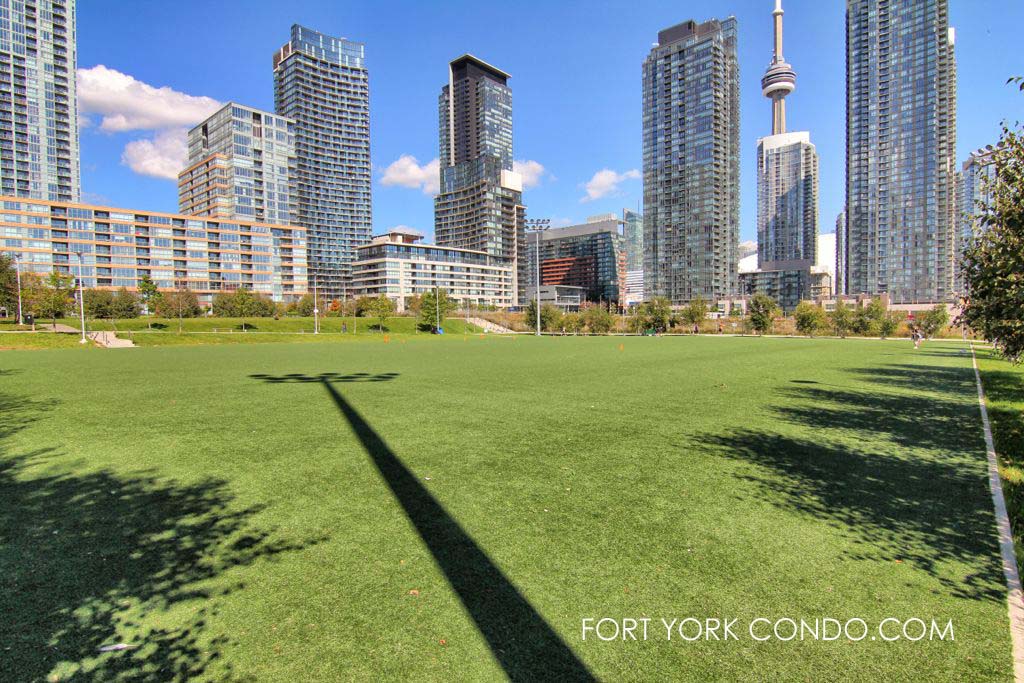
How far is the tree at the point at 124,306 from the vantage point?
230 feet

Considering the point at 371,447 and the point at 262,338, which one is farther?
the point at 262,338

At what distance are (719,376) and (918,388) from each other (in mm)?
5556

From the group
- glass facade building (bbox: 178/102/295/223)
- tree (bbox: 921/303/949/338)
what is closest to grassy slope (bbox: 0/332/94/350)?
tree (bbox: 921/303/949/338)

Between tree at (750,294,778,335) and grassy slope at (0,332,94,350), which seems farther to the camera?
tree at (750,294,778,335)

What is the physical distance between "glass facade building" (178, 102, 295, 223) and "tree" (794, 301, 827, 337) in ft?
412

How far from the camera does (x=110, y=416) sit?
989cm

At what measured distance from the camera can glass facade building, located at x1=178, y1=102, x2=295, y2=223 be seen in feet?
424

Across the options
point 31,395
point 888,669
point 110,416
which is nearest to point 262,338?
point 31,395

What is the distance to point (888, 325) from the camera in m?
58.2

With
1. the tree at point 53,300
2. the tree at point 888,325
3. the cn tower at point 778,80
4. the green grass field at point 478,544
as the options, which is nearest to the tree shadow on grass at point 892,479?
the green grass field at point 478,544

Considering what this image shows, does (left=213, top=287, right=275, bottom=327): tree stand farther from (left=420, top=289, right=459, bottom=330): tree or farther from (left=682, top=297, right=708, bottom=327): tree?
(left=682, top=297, right=708, bottom=327): tree

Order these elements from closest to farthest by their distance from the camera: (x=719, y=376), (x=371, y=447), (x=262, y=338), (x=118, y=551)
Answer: (x=118, y=551) < (x=371, y=447) < (x=719, y=376) < (x=262, y=338)

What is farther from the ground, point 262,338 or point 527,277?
point 527,277

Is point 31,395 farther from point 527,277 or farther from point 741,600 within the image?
point 527,277
